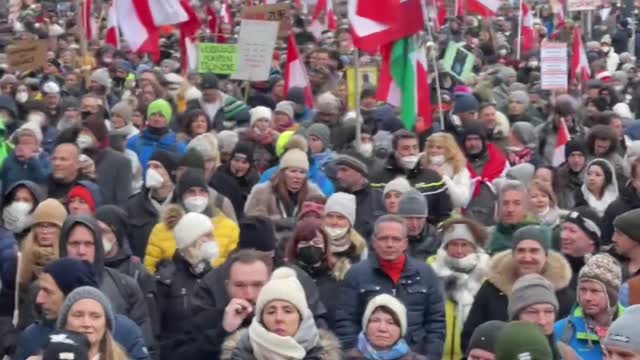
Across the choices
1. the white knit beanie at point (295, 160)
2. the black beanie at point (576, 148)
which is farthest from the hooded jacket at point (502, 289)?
the black beanie at point (576, 148)

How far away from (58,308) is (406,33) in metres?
6.83

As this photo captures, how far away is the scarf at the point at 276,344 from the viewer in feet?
20.0

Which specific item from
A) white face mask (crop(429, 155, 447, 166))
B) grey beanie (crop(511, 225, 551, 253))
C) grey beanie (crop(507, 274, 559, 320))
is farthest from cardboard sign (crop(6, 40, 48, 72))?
grey beanie (crop(507, 274, 559, 320))

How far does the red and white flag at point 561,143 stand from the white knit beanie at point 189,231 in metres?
5.82

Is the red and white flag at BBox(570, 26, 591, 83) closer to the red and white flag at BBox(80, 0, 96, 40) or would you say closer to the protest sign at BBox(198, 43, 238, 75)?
the protest sign at BBox(198, 43, 238, 75)

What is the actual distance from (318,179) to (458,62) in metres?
7.48

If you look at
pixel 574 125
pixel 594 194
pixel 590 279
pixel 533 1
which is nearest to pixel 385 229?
Answer: pixel 590 279

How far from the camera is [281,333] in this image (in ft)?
20.2

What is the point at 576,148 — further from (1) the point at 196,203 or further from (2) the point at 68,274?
(2) the point at 68,274

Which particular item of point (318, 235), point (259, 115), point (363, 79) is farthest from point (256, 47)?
point (318, 235)

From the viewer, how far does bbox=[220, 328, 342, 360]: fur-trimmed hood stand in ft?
20.3

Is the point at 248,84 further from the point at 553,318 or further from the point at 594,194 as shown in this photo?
the point at 553,318

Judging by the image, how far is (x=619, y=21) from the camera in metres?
34.7

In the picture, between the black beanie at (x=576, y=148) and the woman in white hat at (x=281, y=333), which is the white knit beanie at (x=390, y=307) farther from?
the black beanie at (x=576, y=148)
